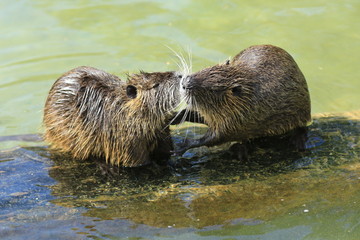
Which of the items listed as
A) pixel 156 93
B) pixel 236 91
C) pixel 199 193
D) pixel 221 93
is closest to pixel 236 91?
pixel 236 91

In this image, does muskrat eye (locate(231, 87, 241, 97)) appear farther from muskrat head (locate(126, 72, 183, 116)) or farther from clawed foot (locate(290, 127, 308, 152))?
clawed foot (locate(290, 127, 308, 152))

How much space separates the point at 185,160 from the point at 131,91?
0.74 meters

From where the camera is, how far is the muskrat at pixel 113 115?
435 centimetres

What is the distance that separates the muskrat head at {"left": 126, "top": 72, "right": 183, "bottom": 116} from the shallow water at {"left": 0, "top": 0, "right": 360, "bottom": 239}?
1.68 feet

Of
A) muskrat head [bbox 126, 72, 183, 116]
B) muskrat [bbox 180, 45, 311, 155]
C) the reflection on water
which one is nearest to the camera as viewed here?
the reflection on water

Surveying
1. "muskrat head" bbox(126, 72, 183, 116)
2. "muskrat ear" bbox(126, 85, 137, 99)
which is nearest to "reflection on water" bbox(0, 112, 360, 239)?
"muskrat head" bbox(126, 72, 183, 116)

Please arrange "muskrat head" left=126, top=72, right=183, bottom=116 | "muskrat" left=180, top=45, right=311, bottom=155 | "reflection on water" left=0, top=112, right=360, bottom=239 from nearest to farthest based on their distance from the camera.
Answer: "reflection on water" left=0, top=112, right=360, bottom=239 < "muskrat head" left=126, top=72, right=183, bottom=116 < "muskrat" left=180, top=45, right=311, bottom=155

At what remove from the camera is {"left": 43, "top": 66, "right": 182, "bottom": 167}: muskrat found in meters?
4.35

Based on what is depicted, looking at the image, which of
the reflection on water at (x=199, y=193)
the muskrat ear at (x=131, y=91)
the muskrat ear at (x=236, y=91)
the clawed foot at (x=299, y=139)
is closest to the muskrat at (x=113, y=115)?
the muskrat ear at (x=131, y=91)

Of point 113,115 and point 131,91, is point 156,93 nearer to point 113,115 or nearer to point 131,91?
point 131,91

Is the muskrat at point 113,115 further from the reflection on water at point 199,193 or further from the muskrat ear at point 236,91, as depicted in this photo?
the muskrat ear at point 236,91

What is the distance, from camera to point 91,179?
4.23m

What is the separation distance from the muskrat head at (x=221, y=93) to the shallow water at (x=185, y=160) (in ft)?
1.30

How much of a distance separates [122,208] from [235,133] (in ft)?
4.35
